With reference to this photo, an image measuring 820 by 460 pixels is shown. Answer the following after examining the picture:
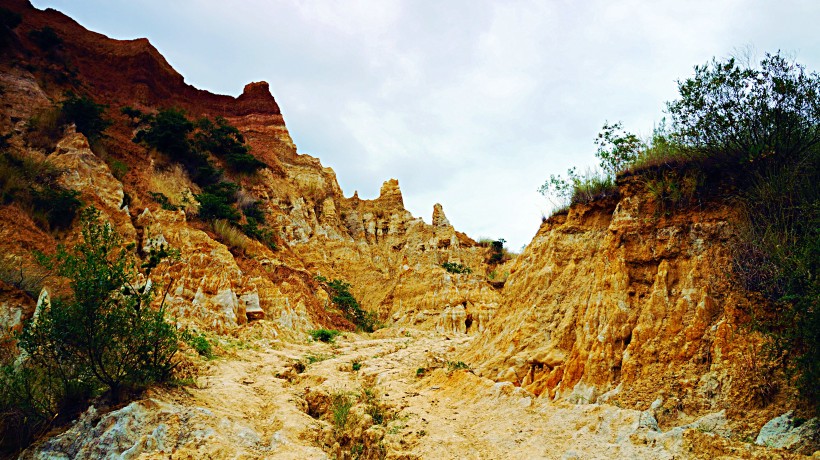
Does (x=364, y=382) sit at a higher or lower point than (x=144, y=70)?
lower

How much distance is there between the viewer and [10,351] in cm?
871

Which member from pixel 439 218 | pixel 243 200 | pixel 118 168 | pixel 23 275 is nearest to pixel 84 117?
pixel 118 168

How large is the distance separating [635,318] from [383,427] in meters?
4.64

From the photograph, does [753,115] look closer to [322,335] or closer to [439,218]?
[322,335]

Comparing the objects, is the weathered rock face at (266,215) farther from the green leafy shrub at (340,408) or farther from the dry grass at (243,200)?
the green leafy shrub at (340,408)

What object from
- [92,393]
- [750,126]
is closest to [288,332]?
[92,393]

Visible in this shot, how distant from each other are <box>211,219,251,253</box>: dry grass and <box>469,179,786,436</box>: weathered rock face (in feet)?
43.9

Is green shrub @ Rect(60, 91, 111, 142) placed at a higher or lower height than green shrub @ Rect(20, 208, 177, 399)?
higher

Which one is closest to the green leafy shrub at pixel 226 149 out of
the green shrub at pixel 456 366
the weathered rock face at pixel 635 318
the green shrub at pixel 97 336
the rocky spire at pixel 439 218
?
the rocky spire at pixel 439 218

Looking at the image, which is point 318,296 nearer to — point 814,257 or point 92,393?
point 92,393

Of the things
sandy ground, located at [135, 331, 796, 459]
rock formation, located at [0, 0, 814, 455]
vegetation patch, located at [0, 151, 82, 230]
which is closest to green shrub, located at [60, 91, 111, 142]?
rock formation, located at [0, 0, 814, 455]

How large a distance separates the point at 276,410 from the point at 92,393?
3164 mm

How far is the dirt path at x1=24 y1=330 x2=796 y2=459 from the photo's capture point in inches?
223

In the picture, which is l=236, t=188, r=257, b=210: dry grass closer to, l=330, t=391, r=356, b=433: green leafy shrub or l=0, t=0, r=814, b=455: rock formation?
l=0, t=0, r=814, b=455: rock formation
